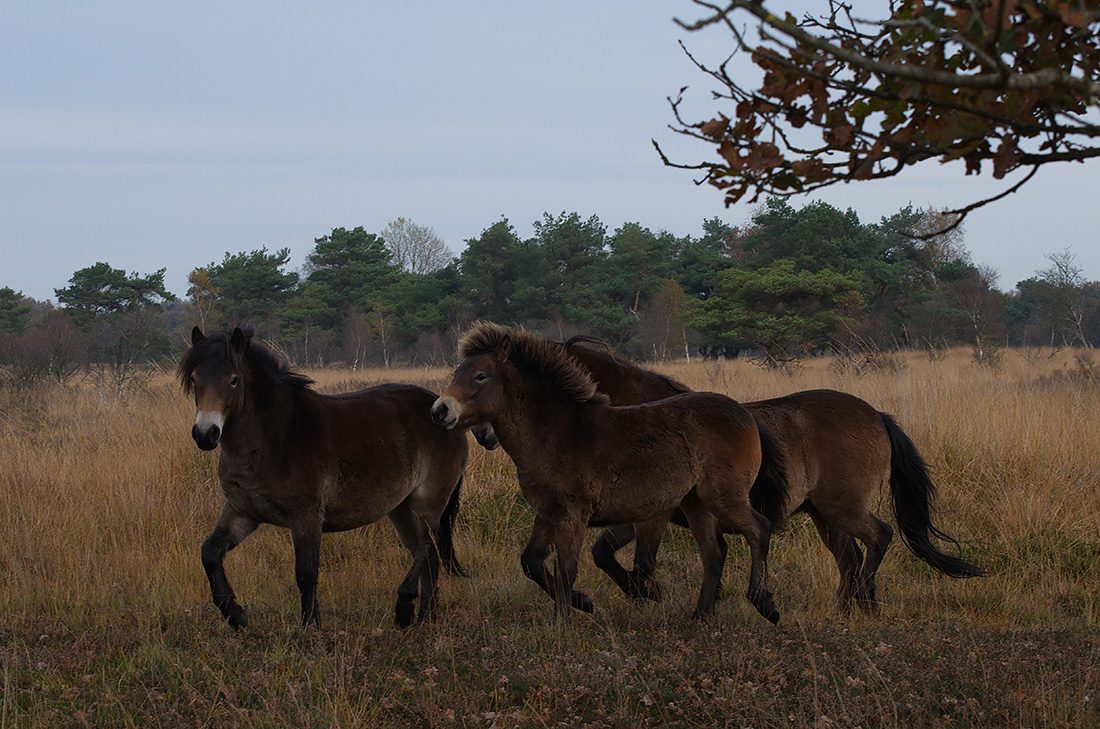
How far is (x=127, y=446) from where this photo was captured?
1053 cm

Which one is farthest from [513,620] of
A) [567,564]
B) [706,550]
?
[706,550]

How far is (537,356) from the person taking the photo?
275 inches

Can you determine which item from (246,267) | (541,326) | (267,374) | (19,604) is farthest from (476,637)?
(246,267)

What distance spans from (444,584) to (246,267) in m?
51.0

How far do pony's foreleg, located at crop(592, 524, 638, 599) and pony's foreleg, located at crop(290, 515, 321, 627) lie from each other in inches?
78.0

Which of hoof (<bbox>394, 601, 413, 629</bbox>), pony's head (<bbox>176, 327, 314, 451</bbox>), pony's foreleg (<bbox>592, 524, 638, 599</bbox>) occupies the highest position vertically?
pony's head (<bbox>176, 327, 314, 451</bbox>)

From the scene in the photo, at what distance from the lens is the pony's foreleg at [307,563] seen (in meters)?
6.62

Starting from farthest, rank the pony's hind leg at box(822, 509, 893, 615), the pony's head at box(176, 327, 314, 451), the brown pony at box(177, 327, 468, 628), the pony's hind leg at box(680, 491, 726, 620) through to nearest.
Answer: the pony's hind leg at box(822, 509, 893, 615) < the pony's hind leg at box(680, 491, 726, 620) < the brown pony at box(177, 327, 468, 628) < the pony's head at box(176, 327, 314, 451)

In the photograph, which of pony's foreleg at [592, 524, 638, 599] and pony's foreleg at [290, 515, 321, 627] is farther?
pony's foreleg at [592, 524, 638, 599]

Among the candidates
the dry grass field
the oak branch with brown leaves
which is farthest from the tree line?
the oak branch with brown leaves

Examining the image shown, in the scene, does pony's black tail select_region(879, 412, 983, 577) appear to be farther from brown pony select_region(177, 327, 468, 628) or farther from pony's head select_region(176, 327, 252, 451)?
pony's head select_region(176, 327, 252, 451)

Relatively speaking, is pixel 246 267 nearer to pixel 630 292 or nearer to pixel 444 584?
pixel 630 292

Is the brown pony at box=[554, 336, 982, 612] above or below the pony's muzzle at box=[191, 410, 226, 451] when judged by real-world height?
below

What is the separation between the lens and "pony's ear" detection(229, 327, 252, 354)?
6.69m
